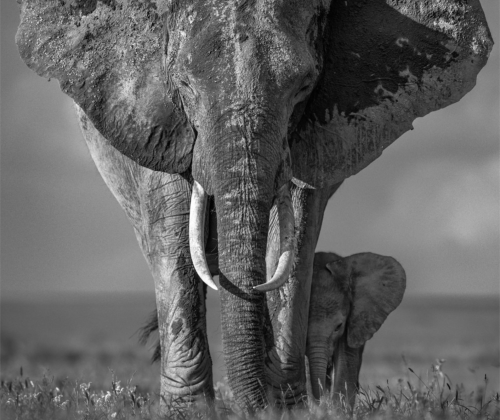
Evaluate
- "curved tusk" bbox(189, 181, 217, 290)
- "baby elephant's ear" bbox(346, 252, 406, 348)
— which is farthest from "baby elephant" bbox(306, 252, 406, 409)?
"curved tusk" bbox(189, 181, 217, 290)

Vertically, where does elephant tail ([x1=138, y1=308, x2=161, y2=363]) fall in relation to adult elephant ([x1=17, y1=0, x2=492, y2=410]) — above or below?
below

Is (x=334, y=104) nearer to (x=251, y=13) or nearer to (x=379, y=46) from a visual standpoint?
(x=379, y=46)

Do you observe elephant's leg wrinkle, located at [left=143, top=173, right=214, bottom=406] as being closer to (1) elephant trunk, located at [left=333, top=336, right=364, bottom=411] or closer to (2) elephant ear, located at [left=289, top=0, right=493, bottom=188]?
(2) elephant ear, located at [left=289, top=0, right=493, bottom=188]

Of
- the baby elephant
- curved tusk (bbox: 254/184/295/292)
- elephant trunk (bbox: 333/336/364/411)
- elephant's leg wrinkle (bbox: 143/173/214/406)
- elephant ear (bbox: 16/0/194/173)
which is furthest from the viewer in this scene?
elephant trunk (bbox: 333/336/364/411)

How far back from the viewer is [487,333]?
171 ft

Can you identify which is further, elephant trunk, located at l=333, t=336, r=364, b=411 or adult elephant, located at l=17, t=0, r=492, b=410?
elephant trunk, located at l=333, t=336, r=364, b=411

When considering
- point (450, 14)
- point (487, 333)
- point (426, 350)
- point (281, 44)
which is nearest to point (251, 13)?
point (281, 44)

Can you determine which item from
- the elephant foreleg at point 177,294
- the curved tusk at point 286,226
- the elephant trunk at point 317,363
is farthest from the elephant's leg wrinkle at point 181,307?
the elephant trunk at point 317,363

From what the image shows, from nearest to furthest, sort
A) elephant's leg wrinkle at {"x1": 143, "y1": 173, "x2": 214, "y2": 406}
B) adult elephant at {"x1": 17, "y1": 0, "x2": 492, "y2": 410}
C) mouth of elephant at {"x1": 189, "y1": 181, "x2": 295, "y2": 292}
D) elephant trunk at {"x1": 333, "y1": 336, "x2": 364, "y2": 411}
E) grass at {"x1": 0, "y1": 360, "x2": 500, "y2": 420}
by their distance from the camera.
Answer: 1. grass at {"x1": 0, "y1": 360, "x2": 500, "y2": 420}
2. adult elephant at {"x1": 17, "y1": 0, "x2": 492, "y2": 410}
3. mouth of elephant at {"x1": 189, "y1": 181, "x2": 295, "y2": 292}
4. elephant's leg wrinkle at {"x1": 143, "y1": 173, "x2": 214, "y2": 406}
5. elephant trunk at {"x1": 333, "y1": 336, "x2": 364, "y2": 411}

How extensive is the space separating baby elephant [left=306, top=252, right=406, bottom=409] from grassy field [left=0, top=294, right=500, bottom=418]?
34cm

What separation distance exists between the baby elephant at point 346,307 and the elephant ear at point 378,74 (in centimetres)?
147

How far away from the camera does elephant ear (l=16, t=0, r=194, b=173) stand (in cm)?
648

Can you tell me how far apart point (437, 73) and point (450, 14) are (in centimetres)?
37

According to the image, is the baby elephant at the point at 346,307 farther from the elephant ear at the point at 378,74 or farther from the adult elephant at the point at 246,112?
the elephant ear at the point at 378,74
